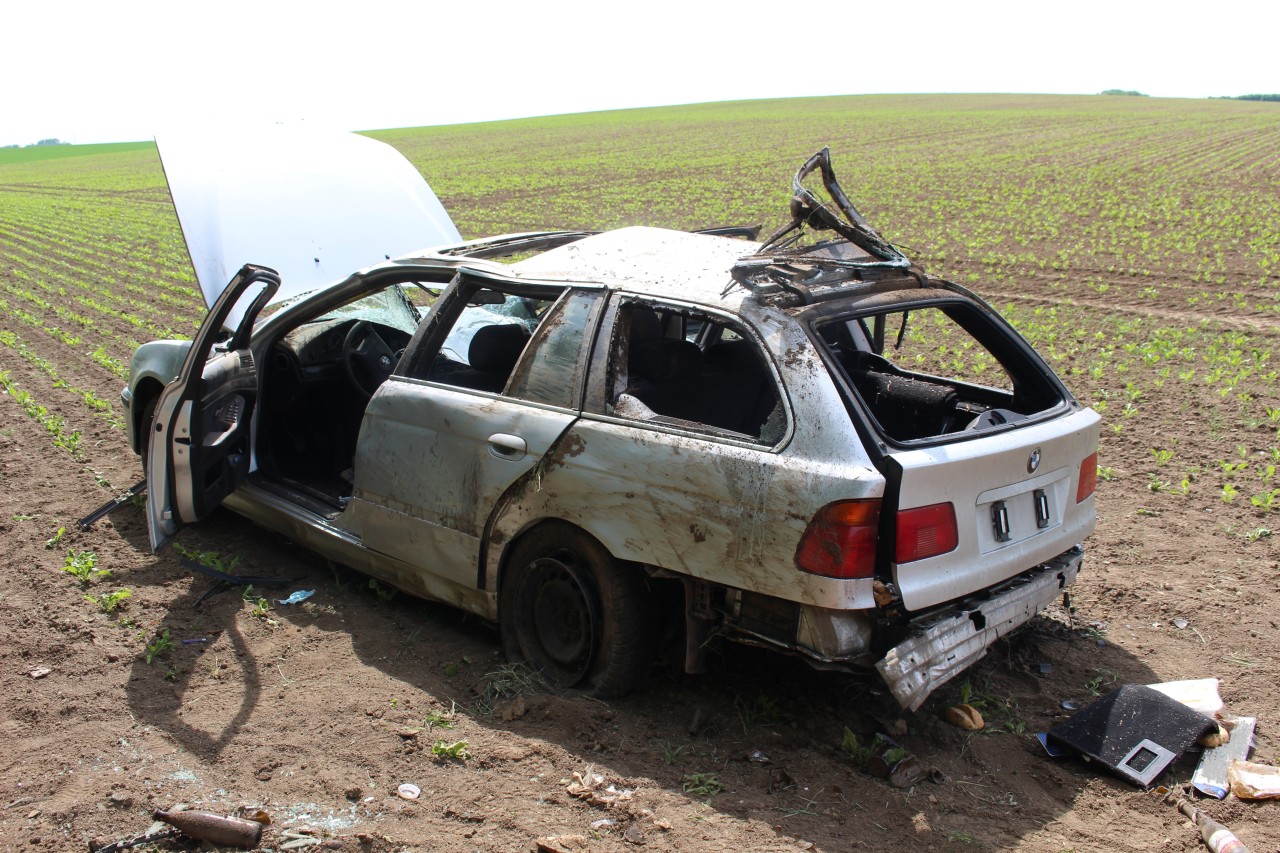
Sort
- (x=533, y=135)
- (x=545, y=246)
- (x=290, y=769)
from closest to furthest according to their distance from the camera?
(x=290, y=769) → (x=545, y=246) → (x=533, y=135)

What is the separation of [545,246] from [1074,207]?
20495mm

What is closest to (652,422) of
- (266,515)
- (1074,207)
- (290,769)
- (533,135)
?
(290,769)

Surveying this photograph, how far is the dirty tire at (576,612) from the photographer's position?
3.93 m

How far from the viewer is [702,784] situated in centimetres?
363

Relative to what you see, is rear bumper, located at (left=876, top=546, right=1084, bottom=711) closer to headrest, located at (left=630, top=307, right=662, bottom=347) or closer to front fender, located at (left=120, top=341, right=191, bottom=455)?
headrest, located at (left=630, top=307, right=662, bottom=347)

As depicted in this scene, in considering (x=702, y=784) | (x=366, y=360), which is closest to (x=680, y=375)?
(x=702, y=784)

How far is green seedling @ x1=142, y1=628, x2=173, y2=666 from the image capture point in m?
4.57

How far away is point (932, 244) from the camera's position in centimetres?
1897

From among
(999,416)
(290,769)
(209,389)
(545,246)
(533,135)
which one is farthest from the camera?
(533,135)

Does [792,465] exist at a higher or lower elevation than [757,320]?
lower

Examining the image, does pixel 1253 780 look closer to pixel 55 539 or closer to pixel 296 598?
pixel 296 598

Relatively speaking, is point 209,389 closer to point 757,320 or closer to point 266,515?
point 266,515

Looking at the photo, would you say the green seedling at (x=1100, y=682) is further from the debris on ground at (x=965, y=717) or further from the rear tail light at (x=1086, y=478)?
the rear tail light at (x=1086, y=478)

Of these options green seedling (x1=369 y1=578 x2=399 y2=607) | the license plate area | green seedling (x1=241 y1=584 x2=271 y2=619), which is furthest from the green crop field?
green seedling (x1=369 y1=578 x2=399 y2=607)
